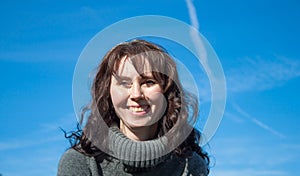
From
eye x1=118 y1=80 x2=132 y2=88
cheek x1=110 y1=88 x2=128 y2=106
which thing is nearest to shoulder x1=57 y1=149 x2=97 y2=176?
cheek x1=110 y1=88 x2=128 y2=106

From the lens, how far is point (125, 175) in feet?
16.7

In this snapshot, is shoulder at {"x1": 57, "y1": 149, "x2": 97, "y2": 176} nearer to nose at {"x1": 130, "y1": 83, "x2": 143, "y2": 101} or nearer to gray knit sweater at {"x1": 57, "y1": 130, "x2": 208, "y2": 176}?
gray knit sweater at {"x1": 57, "y1": 130, "x2": 208, "y2": 176}

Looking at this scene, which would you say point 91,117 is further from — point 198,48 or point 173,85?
point 198,48

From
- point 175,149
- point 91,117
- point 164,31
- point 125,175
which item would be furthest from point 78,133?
point 164,31

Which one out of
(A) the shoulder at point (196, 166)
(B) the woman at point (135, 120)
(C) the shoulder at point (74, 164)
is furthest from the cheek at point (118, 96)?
(A) the shoulder at point (196, 166)

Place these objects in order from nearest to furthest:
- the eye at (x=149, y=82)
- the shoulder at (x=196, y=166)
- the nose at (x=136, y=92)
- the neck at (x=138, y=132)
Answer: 1. the nose at (x=136, y=92)
2. the eye at (x=149, y=82)
3. the neck at (x=138, y=132)
4. the shoulder at (x=196, y=166)

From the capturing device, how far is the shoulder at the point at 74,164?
5.06 metres

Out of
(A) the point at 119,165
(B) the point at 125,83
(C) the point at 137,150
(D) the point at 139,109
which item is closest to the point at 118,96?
(B) the point at 125,83

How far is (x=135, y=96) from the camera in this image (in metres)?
4.71

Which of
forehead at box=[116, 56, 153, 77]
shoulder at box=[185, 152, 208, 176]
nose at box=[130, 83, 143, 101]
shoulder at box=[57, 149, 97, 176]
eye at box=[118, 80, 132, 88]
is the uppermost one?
forehead at box=[116, 56, 153, 77]

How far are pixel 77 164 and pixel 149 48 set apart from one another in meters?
1.24

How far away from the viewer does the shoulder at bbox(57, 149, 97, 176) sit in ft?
16.6

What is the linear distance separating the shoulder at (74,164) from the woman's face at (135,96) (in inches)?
20.8

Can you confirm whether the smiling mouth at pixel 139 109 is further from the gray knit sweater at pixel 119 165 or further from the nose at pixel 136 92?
the gray knit sweater at pixel 119 165
